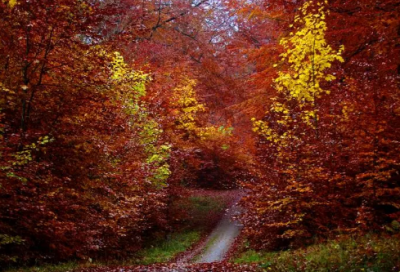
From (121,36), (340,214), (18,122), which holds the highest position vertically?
(121,36)

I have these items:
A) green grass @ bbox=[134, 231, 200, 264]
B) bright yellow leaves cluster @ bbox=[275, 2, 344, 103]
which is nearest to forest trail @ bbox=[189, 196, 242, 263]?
green grass @ bbox=[134, 231, 200, 264]

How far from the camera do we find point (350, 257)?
7.75m

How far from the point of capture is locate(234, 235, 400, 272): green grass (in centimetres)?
729

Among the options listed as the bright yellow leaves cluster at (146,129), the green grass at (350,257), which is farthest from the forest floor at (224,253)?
the bright yellow leaves cluster at (146,129)

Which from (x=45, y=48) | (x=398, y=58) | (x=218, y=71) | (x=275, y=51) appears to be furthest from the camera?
(x=218, y=71)

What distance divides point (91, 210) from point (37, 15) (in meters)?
5.51

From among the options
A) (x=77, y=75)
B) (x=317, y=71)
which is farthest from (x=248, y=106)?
(x=77, y=75)

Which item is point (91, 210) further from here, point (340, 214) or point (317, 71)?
point (317, 71)

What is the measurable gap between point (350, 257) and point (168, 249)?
11834mm

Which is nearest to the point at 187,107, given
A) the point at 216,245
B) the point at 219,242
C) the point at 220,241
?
the point at 220,241

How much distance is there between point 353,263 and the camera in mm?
7539

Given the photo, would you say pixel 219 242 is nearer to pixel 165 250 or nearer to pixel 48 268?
pixel 165 250

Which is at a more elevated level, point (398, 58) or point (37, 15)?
point (37, 15)

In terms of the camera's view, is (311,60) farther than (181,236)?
No
